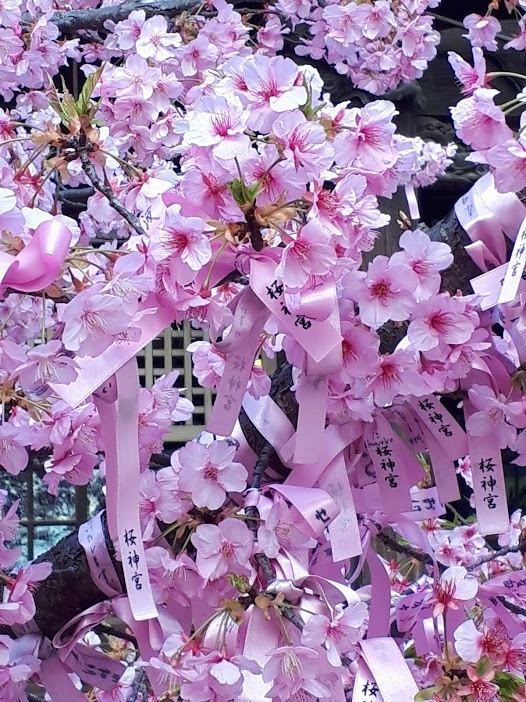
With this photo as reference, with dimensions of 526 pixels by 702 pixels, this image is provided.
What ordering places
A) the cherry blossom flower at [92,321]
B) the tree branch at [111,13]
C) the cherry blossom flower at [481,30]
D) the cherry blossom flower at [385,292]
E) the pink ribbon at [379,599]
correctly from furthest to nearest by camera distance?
the cherry blossom flower at [481,30] → the tree branch at [111,13] → the pink ribbon at [379,599] → the cherry blossom flower at [385,292] → the cherry blossom flower at [92,321]

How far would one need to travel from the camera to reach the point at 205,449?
786mm

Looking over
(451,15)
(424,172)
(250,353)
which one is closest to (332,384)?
(250,353)

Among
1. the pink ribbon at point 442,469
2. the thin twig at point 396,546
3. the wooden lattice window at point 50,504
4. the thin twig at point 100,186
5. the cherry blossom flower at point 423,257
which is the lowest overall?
the wooden lattice window at point 50,504

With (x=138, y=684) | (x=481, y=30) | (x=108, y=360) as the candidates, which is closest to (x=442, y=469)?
(x=108, y=360)

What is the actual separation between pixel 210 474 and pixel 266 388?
0.51 feet

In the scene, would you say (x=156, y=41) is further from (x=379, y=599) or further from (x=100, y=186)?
(x=379, y=599)

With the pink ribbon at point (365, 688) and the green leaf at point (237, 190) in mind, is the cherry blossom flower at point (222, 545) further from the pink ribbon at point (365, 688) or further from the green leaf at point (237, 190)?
the green leaf at point (237, 190)

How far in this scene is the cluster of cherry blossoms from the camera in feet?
2.19

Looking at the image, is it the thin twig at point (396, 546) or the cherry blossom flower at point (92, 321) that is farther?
the thin twig at point (396, 546)

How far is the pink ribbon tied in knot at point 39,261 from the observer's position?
2.13ft

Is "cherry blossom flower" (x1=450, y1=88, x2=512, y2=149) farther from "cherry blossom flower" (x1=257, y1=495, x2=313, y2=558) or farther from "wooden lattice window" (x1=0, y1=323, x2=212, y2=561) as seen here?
"wooden lattice window" (x1=0, y1=323, x2=212, y2=561)

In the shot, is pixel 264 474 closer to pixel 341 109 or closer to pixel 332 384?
pixel 332 384

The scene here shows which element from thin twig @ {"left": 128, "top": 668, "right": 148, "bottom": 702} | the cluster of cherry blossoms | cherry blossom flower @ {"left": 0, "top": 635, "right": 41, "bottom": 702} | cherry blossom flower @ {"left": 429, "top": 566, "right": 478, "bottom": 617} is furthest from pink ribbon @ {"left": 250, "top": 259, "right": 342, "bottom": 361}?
thin twig @ {"left": 128, "top": 668, "right": 148, "bottom": 702}

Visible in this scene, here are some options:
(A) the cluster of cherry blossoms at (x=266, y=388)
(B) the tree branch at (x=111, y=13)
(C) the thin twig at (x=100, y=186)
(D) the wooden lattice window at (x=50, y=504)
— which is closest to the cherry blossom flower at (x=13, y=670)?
(A) the cluster of cherry blossoms at (x=266, y=388)
